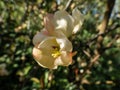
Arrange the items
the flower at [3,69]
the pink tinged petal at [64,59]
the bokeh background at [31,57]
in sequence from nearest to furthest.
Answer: the pink tinged petal at [64,59]
the bokeh background at [31,57]
the flower at [3,69]

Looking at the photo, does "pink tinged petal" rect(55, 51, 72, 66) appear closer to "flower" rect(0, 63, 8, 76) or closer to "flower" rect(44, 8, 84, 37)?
"flower" rect(44, 8, 84, 37)

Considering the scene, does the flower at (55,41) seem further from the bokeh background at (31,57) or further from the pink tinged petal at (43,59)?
the bokeh background at (31,57)

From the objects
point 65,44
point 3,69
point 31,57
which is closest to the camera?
point 65,44

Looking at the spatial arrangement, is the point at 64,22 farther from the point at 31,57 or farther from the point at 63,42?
the point at 31,57

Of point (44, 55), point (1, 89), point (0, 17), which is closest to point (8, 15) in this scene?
point (0, 17)

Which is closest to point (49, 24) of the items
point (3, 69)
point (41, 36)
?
point (41, 36)

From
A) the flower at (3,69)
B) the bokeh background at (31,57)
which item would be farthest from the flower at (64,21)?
the flower at (3,69)
